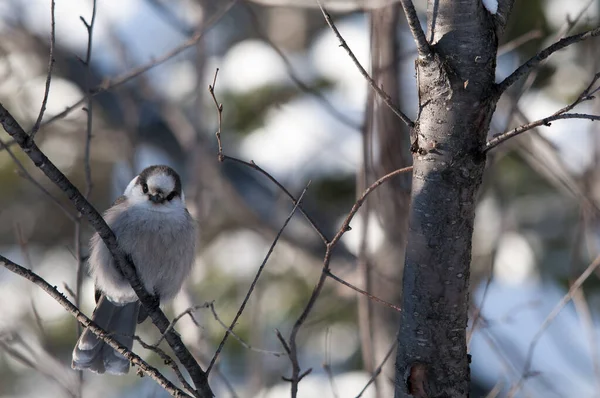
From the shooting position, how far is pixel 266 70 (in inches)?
252

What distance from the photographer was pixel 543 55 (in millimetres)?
1580

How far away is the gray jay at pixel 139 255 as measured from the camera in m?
3.01

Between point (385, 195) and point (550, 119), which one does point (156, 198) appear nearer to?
point (385, 195)

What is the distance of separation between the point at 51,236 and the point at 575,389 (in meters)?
5.31

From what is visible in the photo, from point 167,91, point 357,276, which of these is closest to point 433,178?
point 357,276

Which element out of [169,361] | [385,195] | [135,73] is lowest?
[169,361]

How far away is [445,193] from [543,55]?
0.39 m

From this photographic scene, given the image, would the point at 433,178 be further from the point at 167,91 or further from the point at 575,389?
the point at 167,91

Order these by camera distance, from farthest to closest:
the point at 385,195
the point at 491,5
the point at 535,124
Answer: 1. the point at 385,195
2. the point at 491,5
3. the point at 535,124

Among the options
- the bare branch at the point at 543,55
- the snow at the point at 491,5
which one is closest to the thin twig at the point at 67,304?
the bare branch at the point at 543,55

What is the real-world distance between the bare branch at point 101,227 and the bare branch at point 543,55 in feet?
3.66

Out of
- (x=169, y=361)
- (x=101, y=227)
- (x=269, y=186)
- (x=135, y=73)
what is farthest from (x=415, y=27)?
(x=269, y=186)

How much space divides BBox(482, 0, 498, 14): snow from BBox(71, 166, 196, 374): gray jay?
6.25ft

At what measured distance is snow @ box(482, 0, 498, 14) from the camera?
164 cm
